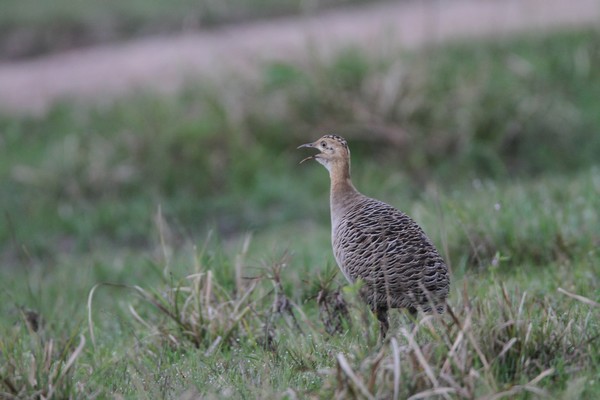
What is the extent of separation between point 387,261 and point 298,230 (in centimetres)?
424

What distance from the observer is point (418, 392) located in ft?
11.6

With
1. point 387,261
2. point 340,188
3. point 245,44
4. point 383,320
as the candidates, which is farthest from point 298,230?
point 245,44

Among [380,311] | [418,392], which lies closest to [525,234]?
[380,311]

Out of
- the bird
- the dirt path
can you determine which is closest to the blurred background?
the dirt path

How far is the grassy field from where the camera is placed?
12.4ft

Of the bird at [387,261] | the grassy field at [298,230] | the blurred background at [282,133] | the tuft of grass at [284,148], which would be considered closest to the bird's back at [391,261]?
the bird at [387,261]

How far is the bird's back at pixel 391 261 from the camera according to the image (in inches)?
160

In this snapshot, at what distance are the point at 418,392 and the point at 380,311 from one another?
0.75m

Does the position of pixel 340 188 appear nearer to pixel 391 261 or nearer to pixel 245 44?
pixel 391 261

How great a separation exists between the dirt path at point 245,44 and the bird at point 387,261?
6.30 meters

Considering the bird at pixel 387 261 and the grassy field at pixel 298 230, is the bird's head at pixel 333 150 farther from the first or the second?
the grassy field at pixel 298 230

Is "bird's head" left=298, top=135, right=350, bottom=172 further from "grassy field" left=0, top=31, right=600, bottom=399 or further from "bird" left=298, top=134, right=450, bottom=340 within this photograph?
"grassy field" left=0, top=31, right=600, bottom=399

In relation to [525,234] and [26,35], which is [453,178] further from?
[26,35]

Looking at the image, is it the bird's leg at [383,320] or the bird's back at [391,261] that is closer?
the bird's back at [391,261]
